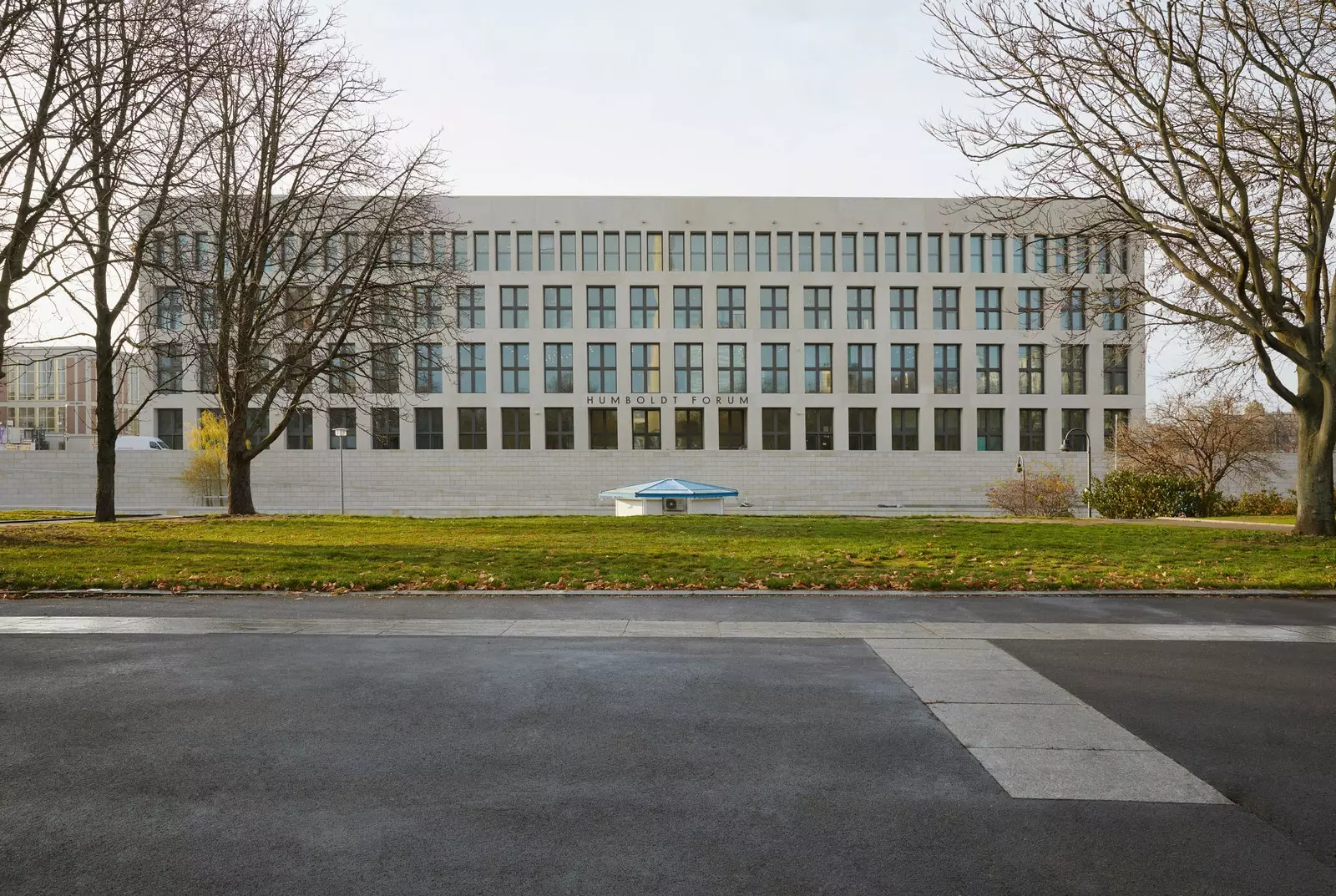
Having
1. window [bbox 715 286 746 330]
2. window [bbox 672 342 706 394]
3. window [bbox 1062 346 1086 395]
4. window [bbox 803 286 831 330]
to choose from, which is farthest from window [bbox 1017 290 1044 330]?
window [bbox 672 342 706 394]

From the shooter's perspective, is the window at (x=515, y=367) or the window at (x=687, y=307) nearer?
the window at (x=515, y=367)

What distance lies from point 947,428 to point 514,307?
94.0ft

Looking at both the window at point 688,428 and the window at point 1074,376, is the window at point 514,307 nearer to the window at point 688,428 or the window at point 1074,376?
the window at point 688,428

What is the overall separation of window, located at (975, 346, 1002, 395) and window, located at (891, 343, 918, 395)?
4.02 meters

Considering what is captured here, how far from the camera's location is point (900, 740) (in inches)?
225

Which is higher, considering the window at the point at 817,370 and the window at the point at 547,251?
the window at the point at 547,251

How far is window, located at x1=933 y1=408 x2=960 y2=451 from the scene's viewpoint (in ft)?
194

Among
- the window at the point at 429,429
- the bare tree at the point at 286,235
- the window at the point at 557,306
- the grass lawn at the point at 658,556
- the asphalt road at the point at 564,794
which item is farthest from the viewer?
the window at the point at 557,306

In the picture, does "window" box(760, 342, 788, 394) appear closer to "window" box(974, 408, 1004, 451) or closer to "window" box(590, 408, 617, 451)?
"window" box(590, 408, 617, 451)

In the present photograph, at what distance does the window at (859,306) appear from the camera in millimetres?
59125

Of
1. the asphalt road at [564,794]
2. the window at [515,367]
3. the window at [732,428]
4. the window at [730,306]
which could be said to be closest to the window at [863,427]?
the window at [732,428]

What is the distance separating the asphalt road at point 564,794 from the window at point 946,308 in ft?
179

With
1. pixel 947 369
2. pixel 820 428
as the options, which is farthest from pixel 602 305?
pixel 947 369

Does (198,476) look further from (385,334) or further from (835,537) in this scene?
(835,537)
